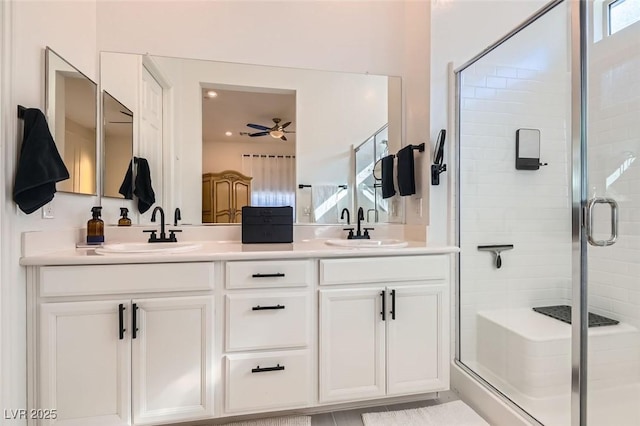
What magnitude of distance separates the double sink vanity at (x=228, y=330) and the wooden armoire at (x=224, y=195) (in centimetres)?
43

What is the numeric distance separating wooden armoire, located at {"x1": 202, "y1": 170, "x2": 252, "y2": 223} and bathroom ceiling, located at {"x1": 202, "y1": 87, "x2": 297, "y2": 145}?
0.24m

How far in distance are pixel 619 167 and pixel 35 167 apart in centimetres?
286

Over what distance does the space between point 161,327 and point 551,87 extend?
273cm

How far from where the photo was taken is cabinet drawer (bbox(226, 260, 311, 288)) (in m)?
1.46

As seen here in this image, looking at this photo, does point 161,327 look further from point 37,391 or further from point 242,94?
point 242,94

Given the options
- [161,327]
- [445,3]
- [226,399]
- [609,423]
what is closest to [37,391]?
[161,327]

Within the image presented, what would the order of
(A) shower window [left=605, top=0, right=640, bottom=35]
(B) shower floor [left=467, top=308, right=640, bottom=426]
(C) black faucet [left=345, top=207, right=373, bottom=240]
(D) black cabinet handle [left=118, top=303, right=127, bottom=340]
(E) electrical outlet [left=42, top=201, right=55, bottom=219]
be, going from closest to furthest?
(D) black cabinet handle [left=118, top=303, right=127, bottom=340], (E) electrical outlet [left=42, top=201, right=55, bottom=219], (B) shower floor [left=467, top=308, right=640, bottom=426], (A) shower window [left=605, top=0, right=640, bottom=35], (C) black faucet [left=345, top=207, right=373, bottom=240]

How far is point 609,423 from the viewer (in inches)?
58.7

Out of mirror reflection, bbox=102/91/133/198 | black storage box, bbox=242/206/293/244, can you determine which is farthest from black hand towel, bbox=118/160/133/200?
black storage box, bbox=242/206/293/244

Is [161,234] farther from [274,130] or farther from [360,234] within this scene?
[360,234]

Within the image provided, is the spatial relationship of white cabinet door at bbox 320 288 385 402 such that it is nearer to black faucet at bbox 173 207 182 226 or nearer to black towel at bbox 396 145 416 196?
black towel at bbox 396 145 416 196

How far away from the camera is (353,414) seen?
1.66 metres

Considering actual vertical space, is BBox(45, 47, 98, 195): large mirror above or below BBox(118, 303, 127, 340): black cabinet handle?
above

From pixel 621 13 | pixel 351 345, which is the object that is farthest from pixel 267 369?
pixel 621 13
